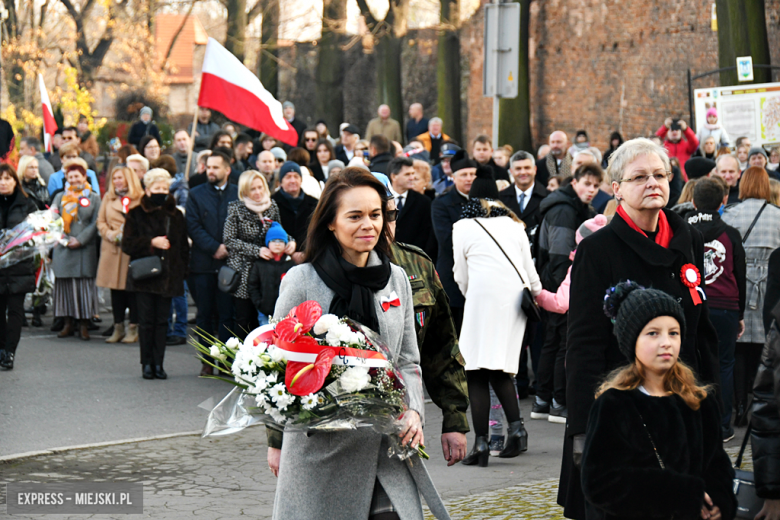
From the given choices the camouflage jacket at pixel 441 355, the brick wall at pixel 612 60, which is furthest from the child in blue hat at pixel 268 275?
the brick wall at pixel 612 60

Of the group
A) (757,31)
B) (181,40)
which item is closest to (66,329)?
(757,31)

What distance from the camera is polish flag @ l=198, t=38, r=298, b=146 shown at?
43.6 ft

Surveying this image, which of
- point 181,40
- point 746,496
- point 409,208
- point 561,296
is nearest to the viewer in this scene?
point 746,496

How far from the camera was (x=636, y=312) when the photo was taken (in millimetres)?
3986

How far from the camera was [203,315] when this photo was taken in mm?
11211

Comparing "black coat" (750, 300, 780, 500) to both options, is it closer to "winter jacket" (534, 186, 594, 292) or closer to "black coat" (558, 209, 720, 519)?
"black coat" (558, 209, 720, 519)

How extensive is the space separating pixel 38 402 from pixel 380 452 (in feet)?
20.0

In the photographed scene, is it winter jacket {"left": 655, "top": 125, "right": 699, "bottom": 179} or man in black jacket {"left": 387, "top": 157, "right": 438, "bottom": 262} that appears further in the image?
winter jacket {"left": 655, "top": 125, "right": 699, "bottom": 179}

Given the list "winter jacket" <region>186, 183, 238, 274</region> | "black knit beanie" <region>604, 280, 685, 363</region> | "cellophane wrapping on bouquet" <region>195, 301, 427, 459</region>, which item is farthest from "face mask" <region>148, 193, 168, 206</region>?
"black knit beanie" <region>604, 280, 685, 363</region>

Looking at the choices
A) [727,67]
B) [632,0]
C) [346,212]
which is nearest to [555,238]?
[346,212]

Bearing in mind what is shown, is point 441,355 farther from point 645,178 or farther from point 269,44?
point 269,44

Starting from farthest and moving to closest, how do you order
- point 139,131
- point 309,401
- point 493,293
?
point 139,131 < point 493,293 < point 309,401

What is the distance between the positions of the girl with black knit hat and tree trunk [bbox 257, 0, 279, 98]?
2774 centimetres

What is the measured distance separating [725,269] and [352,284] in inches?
198
